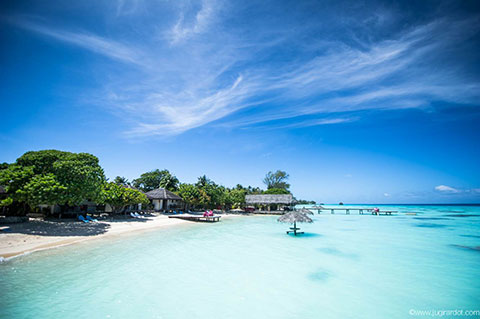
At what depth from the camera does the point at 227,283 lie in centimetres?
775

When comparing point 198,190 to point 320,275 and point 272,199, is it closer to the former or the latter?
point 272,199

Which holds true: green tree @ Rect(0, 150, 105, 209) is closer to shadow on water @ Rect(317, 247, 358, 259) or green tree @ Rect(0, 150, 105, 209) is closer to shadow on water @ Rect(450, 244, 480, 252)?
shadow on water @ Rect(317, 247, 358, 259)

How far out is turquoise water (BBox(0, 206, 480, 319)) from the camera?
5.85 metres

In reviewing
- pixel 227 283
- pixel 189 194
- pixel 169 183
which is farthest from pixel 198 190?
pixel 227 283

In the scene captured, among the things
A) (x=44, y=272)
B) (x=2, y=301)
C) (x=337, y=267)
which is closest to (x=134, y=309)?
(x=2, y=301)

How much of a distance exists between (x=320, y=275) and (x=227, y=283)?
379 cm

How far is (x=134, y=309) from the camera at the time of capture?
564 cm

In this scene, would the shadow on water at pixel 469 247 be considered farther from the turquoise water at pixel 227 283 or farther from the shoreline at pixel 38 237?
the shoreline at pixel 38 237

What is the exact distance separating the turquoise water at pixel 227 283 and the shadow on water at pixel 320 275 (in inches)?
1.5

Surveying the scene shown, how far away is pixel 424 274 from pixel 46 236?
18.7 metres

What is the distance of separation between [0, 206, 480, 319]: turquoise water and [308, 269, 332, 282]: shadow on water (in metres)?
0.04

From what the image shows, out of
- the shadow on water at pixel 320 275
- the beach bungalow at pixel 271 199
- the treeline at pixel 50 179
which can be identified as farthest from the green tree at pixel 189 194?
the shadow on water at pixel 320 275

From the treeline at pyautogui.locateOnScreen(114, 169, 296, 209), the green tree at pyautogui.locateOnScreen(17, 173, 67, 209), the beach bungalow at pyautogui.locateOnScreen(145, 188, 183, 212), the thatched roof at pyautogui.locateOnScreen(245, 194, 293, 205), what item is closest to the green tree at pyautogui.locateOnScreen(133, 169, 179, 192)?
the treeline at pyautogui.locateOnScreen(114, 169, 296, 209)

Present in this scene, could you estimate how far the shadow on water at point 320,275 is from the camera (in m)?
8.39
